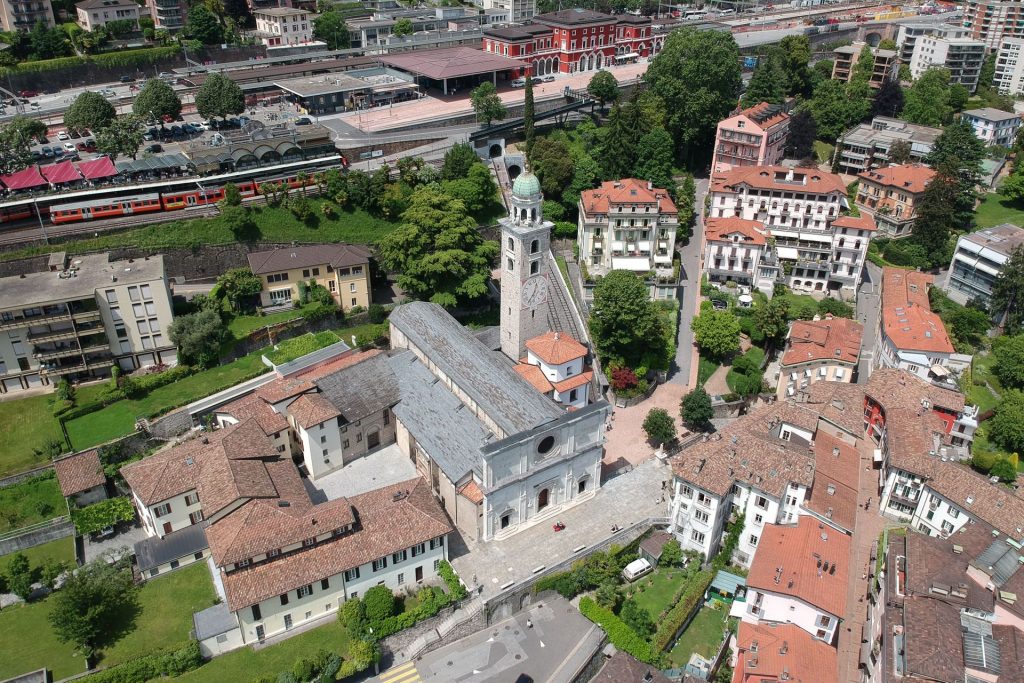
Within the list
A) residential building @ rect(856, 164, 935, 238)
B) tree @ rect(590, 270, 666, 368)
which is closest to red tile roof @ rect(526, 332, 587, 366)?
tree @ rect(590, 270, 666, 368)

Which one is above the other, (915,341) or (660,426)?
(915,341)

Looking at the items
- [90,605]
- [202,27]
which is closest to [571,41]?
[202,27]

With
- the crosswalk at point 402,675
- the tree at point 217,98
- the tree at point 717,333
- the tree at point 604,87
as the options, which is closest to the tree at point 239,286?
the tree at point 217,98

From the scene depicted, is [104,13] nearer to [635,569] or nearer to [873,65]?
[635,569]

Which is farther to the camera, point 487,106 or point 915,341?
point 487,106

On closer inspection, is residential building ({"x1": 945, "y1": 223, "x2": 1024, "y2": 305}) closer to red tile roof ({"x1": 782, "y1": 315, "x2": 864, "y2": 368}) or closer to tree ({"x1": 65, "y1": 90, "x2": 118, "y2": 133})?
red tile roof ({"x1": 782, "y1": 315, "x2": 864, "y2": 368})

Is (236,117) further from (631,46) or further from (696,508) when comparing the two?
(696,508)

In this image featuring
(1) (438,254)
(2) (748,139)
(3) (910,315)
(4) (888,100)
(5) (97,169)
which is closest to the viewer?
(3) (910,315)
